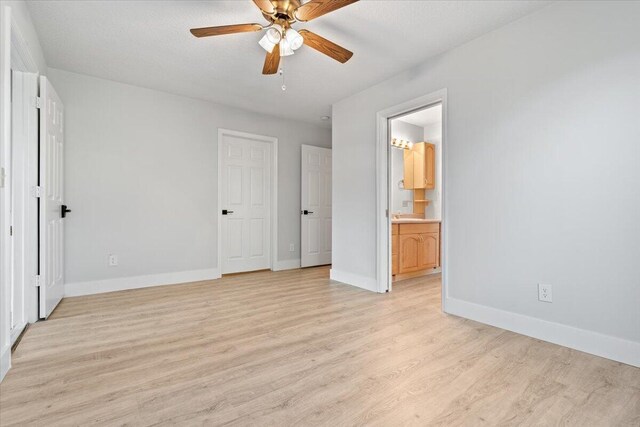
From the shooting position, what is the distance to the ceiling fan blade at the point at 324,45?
2.26m

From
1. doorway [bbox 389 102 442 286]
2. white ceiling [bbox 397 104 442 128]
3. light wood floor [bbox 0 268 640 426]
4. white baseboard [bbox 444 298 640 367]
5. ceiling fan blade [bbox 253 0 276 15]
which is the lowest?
light wood floor [bbox 0 268 640 426]

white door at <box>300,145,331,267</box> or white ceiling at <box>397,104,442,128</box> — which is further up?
white ceiling at <box>397,104,442,128</box>

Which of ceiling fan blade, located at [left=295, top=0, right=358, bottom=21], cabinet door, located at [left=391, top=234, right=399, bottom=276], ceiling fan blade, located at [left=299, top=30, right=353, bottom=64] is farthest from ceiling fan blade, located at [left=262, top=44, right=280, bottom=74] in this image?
cabinet door, located at [left=391, top=234, right=399, bottom=276]

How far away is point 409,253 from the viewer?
4289 mm

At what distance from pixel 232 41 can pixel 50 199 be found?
2.14m

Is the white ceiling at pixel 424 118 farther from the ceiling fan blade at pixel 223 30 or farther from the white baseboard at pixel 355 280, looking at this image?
the ceiling fan blade at pixel 223 30

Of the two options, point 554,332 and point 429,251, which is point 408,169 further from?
point 554,332

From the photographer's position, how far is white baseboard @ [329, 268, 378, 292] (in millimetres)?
3777

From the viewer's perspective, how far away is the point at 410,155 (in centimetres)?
536

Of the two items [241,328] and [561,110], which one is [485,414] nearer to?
[241,328]

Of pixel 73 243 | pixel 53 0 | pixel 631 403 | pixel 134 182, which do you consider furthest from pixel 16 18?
pixel 631 403

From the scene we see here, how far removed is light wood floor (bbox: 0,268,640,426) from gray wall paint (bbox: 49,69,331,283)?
3.23 feet

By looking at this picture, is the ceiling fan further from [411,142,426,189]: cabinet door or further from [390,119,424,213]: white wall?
[411,142,426,189]: cabinet door

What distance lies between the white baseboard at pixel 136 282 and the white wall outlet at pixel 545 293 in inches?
146
